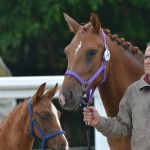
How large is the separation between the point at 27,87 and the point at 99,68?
2.32 meters

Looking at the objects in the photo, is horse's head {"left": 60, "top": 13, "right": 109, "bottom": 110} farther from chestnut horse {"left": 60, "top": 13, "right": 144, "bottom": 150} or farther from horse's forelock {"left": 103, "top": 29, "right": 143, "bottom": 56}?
horse's forelock {"left": 103, "top": 29, "right": 143, "bottom": 56}

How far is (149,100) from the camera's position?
13.0ft

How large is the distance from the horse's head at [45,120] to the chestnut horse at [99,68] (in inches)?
53.7

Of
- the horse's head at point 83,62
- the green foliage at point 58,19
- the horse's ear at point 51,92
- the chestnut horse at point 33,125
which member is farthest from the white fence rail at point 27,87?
the green foliage at point 58,19

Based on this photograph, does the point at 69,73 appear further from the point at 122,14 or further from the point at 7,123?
the point at 122,14

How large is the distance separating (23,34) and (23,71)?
1.72m

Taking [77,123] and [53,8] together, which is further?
[53,8]

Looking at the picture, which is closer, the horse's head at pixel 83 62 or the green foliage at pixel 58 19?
the horse's head at pixel 83 62

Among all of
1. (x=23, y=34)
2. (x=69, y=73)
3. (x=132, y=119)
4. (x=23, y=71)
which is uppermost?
(x=69, y=73)

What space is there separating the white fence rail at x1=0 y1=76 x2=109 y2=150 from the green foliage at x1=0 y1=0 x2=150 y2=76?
3130 mm

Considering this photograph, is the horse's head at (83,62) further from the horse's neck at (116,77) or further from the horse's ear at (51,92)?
the horse's ear at (51,92)

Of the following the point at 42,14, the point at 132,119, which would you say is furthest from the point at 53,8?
the point at 132,119

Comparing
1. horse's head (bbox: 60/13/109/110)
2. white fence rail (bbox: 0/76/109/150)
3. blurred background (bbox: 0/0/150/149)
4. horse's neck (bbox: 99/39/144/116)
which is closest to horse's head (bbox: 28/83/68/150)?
white fence rail (bbox: 0/76/109/150)

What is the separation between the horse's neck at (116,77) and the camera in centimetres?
439
